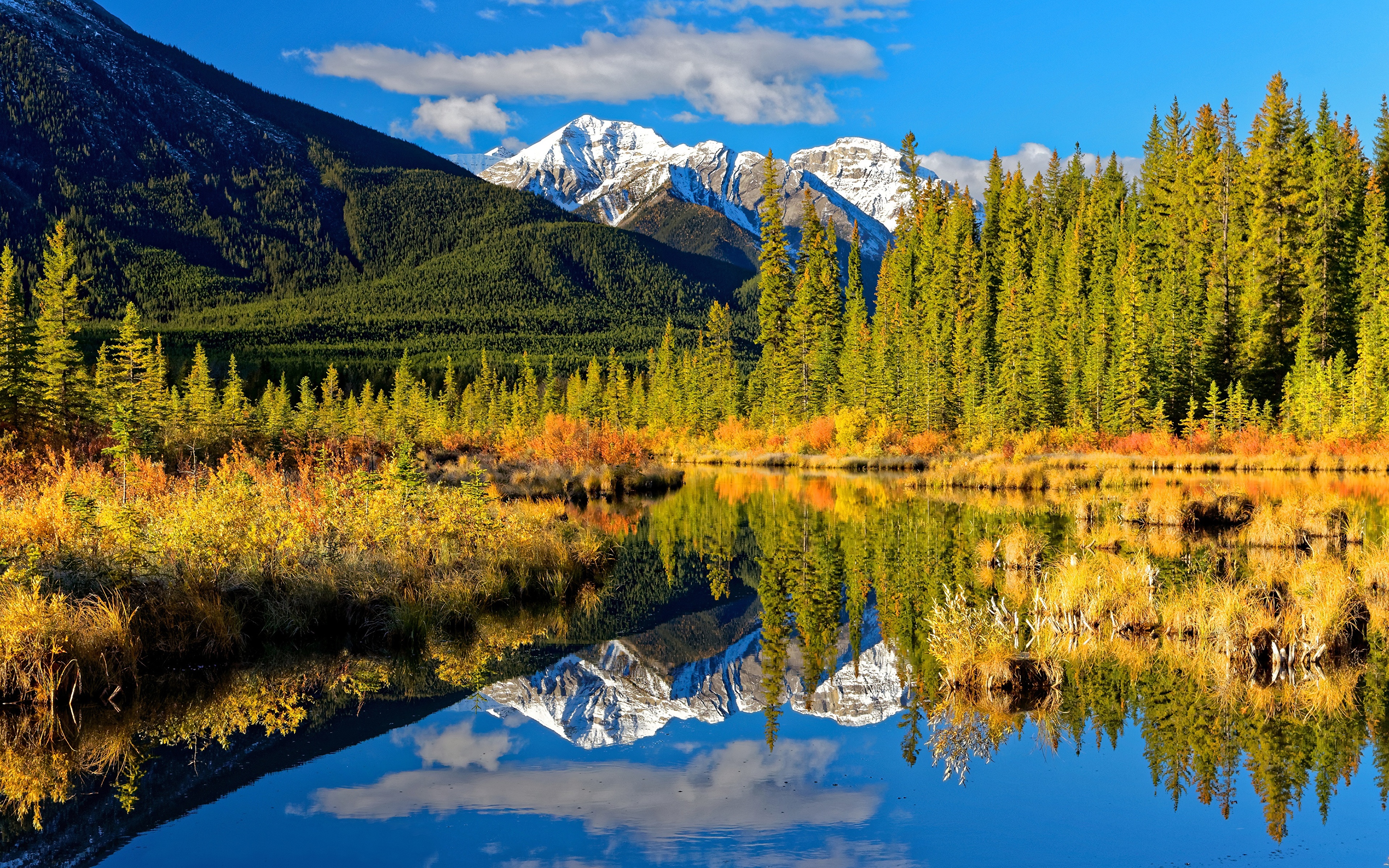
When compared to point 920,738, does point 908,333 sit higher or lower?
→ higher

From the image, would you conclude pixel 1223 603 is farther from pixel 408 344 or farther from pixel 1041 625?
pixel 408 344

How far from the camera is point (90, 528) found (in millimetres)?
13656

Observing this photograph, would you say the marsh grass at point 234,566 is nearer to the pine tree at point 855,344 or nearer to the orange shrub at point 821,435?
the orange shrub at point 821,435

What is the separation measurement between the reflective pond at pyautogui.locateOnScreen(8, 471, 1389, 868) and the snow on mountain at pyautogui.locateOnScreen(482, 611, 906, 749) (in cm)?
5

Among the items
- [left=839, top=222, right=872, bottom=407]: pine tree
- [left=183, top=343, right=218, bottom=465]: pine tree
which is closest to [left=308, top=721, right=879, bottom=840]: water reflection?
[left=183, top=343, right=218, bottom=465]: pine tree

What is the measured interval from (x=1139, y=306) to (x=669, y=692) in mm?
54737

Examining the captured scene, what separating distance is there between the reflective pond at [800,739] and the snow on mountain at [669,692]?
0.05 meters

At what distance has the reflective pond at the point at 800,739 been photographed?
7.82m

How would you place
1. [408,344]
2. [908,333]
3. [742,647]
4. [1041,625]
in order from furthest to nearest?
[408,344] → [908,333] → [742,647] → [1041,625]

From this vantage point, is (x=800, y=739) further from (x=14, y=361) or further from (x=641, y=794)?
(x=14, y=361)

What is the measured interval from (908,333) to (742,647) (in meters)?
67.7

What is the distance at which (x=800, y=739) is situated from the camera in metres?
10.9

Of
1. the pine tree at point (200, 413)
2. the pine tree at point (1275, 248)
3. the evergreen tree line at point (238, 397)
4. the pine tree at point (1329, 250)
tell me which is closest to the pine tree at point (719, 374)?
the evergreen tree line at point (238, 397)

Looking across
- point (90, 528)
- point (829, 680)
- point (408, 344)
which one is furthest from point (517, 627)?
point (408, 344)
